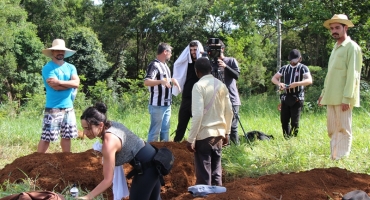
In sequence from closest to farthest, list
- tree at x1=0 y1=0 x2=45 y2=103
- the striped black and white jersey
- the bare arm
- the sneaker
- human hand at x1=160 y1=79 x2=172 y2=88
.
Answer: the bare arm
the sneaker
human hand at x1=160 y1=79 x2=172 y2=88
the striped black and white jersey
tree at x1=0 y1=0 x2=45 y2=103

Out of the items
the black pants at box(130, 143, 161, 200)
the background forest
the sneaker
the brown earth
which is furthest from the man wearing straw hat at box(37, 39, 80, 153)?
the background forest

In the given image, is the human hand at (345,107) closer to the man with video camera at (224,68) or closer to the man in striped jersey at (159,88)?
the man with video camera at (224,68)

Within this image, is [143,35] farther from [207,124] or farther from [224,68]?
[207,124]

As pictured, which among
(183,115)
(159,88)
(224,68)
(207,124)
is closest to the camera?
(207,124)

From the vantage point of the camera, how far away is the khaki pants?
5180mm

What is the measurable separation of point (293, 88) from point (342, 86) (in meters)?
1.63

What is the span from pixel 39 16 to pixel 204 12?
12.4 metres

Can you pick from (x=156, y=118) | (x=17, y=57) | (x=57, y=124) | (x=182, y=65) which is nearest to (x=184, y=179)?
(x=156, y=118)

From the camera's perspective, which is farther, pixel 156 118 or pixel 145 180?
pixel 156 118

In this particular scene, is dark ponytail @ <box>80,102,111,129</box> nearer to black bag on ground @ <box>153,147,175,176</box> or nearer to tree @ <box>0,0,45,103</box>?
black bag on ground @ <box>153,147,175,176</box>

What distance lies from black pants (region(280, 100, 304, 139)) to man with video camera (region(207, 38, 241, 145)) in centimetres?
115

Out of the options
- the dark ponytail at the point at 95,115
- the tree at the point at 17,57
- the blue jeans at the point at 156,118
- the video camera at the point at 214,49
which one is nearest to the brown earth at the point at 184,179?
the blue jeans at the point at 156,118

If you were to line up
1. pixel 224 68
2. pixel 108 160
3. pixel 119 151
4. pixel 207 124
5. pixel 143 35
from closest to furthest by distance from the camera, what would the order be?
pixel 108 160, pixel 119 151, pixel 207 124, pixel 224 68, pixel 143 35

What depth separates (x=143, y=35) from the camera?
108 feet
